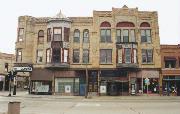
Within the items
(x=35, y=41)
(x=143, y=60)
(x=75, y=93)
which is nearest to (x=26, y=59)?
(x=35, y=41)

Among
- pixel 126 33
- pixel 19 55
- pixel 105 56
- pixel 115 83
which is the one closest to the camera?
pixel 115 83

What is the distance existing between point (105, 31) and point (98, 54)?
3.77 metres

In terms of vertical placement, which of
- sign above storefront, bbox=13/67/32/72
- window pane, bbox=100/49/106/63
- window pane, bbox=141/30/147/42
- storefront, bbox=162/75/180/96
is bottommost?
storefront, bbox=162/75/180/96

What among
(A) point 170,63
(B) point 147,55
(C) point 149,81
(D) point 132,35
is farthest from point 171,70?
(D) point 132,35

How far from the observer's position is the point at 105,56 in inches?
1903

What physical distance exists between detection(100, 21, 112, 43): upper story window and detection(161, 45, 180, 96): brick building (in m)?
8.36

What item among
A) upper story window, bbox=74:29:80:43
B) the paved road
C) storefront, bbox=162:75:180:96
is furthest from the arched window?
the paved road

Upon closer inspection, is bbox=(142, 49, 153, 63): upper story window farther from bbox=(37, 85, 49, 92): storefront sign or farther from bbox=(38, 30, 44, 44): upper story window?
bbox=(38, 30, 44, 44): upper story window

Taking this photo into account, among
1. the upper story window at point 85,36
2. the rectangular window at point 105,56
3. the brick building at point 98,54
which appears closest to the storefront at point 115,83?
the brick building at point 98,54

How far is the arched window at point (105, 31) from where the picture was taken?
48.9 meters

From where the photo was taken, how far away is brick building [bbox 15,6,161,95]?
4756 centimetres

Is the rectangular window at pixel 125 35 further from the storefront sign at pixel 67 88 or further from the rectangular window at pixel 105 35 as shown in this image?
the storefront sign at pixel 67 88

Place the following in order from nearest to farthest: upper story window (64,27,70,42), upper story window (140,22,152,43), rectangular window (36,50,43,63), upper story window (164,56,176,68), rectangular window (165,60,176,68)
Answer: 1. upper story window (164,56,176,68)
2. rectangular window (165,60,176,68)
3. upper story window (64,27,70,42)
4. upper story window (140,22,152,43)
5. rectangular window (36,50,43,63)

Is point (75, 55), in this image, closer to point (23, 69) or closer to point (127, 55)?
point (127, 55)
